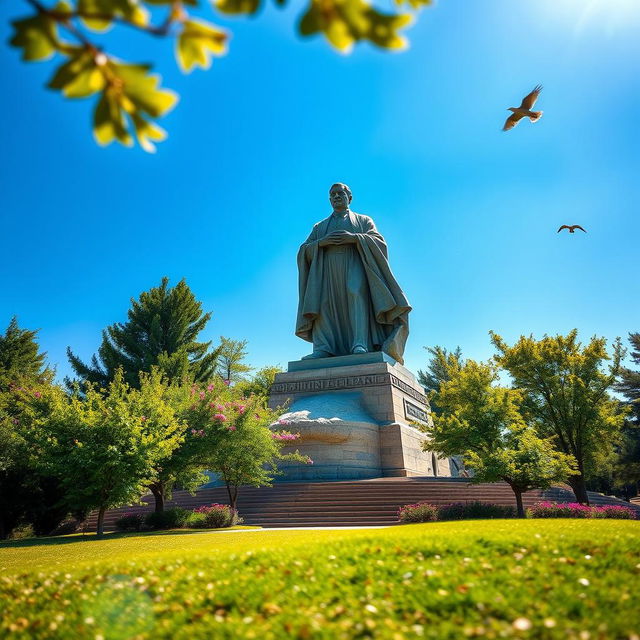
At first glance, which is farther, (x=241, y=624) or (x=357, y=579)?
(x=357, y=579)

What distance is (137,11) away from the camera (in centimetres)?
169

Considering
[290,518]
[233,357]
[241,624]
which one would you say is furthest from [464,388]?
[233,357]

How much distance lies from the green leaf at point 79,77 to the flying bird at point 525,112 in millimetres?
10347

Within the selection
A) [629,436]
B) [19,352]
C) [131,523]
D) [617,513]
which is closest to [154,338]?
[19,352]

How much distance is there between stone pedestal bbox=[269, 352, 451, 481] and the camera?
17938 millimetres

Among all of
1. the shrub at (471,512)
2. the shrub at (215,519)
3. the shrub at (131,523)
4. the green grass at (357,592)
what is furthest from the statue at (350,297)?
the green grass at (357,592)

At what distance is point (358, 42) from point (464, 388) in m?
16.1

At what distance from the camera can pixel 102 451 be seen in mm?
11461

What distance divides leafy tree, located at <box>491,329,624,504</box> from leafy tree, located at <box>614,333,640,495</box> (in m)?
17.3

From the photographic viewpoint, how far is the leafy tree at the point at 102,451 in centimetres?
1143

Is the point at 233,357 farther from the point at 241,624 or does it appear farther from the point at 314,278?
the point at 241,624

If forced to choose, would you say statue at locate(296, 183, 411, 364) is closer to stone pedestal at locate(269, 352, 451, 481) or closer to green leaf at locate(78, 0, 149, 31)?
stone pedestal at locate(269, 352, 451, 481)

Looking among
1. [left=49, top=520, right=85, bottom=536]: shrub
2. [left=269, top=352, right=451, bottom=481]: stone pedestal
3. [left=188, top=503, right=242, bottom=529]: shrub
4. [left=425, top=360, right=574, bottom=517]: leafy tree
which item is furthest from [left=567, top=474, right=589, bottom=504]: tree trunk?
[left=49, top=520, right=85, bottom=536]: shrub

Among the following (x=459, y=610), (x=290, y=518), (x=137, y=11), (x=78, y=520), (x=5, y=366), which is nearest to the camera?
(x=137, y=11)
